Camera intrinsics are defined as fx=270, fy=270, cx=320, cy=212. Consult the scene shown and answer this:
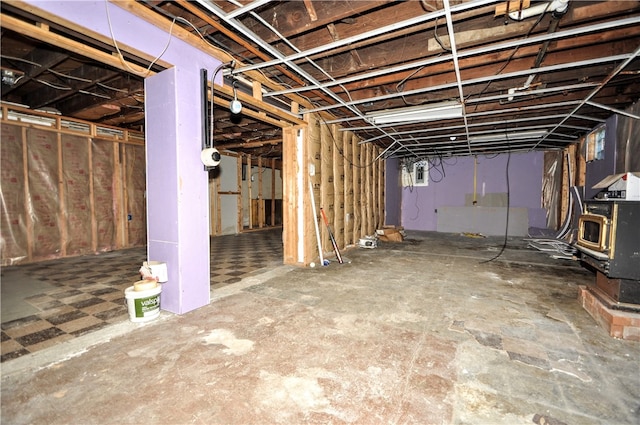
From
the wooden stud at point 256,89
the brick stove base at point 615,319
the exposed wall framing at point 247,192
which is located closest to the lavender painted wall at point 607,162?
the brick stove base at point 615,319

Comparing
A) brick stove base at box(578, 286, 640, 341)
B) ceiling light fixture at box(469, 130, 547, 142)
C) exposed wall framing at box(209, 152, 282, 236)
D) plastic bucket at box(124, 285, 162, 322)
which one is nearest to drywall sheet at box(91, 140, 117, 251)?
exposed wall framing at box(209, 152, 282, 236)

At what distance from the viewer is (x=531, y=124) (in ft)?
18.6

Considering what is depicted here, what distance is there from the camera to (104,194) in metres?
6.00

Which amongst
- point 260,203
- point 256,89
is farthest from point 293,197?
point 260,203

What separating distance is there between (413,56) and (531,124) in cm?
434

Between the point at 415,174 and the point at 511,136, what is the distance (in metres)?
4.11

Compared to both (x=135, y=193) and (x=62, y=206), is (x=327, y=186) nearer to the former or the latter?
(x=135, y=193)

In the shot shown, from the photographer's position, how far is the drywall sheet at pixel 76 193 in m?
5.39

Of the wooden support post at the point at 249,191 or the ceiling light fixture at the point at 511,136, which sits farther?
the wooden support post at the point at 249,191

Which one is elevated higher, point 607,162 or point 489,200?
point 607,162

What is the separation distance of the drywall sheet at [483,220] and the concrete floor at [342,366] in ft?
20.3

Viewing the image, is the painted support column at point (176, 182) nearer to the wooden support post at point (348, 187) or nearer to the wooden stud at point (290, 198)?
the wooden stud at point (290, 198)

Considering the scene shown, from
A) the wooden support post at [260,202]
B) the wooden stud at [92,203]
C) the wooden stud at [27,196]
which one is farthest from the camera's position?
the wooden support post at [260,202]

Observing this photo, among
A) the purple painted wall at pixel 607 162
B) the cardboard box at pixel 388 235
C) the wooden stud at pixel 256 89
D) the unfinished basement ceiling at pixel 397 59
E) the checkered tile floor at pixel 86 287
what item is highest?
the unfinished basement ceiling at pixel 397 59
